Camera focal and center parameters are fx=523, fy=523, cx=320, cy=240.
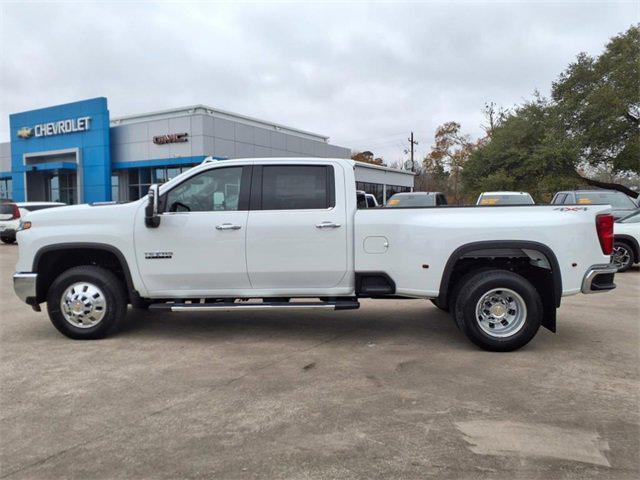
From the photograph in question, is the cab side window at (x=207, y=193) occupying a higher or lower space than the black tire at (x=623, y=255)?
higher

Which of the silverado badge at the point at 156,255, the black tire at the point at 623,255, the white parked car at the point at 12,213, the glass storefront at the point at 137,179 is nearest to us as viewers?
the silverado badge at the point at 156,255

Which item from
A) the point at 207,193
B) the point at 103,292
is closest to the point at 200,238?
the point at 207,193

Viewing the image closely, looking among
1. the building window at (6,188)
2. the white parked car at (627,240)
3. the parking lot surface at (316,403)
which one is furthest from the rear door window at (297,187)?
the building window at (6,188)

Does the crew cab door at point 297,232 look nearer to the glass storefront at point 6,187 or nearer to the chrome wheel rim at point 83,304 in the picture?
the chrome wheel rim at point 83,304

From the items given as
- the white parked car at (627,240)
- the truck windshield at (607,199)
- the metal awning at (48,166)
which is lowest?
the white parked car at (627,240)

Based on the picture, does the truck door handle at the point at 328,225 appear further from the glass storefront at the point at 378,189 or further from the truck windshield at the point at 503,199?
the glass storefront at the point at 378,189

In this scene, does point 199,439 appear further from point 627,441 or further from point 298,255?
point 627,441

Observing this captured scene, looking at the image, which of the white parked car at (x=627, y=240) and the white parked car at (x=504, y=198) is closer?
the white parked car at (x=627, y=240)

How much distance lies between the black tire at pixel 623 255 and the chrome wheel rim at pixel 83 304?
1044cm

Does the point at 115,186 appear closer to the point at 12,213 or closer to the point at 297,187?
the point at 12,213

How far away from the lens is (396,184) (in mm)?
47031

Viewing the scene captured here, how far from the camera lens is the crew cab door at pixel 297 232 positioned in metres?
5.56

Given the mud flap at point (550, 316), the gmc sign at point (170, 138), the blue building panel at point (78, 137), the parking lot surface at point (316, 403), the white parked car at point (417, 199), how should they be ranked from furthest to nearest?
the blue building panel at point (78, 137) < the gmc sign at point (170, 138) < the white parked car at point (417, 199) < the mud flap at point (550, 316) < the parking lot surface at point (316, 403)

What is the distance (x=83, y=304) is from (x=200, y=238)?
1.51 metres
